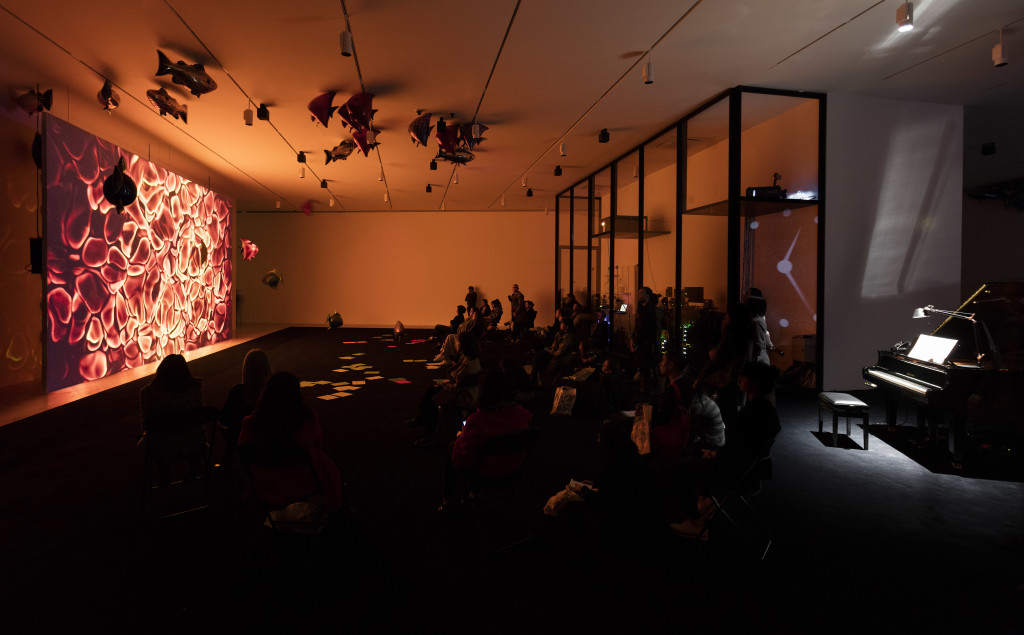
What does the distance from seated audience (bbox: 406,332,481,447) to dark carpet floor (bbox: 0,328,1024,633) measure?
0.39 metres

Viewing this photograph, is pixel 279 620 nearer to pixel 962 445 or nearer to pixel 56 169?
pixel 962 445

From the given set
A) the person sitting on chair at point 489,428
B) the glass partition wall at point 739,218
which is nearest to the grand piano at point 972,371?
the glass partition wall at point 739,218

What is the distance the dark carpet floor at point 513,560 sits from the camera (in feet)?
7.66

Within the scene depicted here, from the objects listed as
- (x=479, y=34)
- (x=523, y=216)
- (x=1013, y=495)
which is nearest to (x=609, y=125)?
(x=479, y=34)

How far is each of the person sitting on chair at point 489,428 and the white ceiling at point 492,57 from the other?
3167 mm

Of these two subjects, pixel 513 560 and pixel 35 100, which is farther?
pixel 35 100

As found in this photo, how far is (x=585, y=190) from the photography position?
12.5 m

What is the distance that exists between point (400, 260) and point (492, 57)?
38.0 ft

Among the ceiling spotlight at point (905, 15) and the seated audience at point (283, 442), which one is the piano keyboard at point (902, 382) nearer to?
the ceiling spotlight at point (905, 15)

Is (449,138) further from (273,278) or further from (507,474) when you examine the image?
(273,278)

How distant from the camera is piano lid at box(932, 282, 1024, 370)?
13.6ft

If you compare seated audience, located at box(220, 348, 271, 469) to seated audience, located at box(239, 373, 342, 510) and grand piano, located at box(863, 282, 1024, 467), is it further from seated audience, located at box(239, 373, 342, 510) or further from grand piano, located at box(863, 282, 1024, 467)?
grand piano, located at box(863, 282, 1024, 467)

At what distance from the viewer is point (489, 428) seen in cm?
299

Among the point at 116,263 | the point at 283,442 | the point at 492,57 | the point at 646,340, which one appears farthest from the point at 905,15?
the point at 116,263
